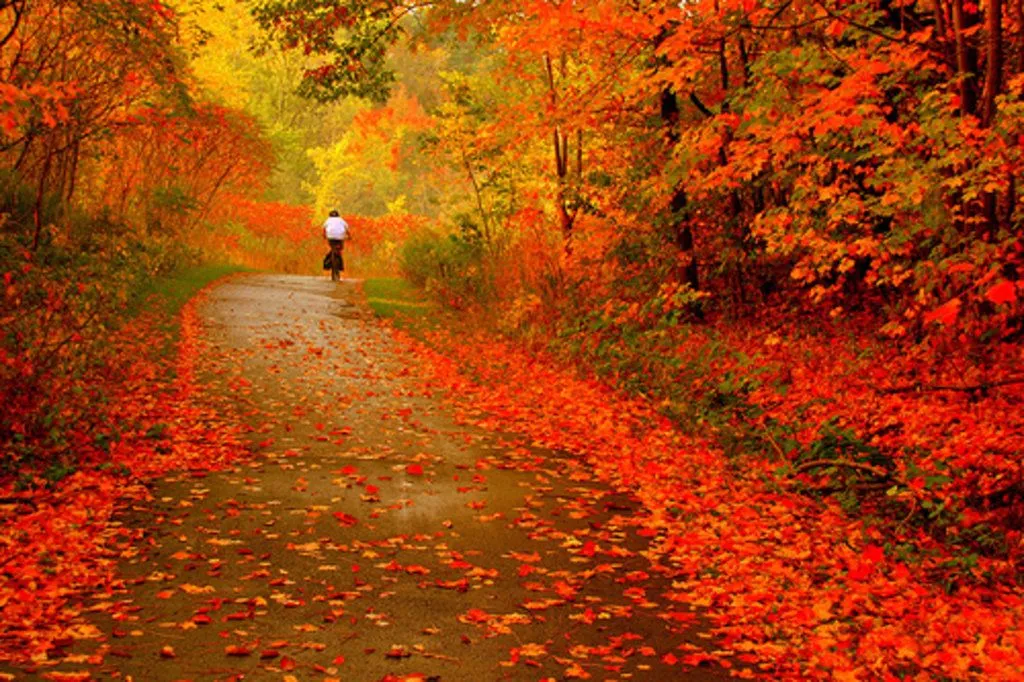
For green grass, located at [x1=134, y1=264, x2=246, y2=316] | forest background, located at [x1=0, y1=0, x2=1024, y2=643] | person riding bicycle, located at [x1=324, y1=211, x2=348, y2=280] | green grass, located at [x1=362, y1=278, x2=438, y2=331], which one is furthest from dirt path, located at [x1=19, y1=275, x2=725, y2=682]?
person riding bicycle, located at [x1=324, y1=211, x2=348, y2=280]

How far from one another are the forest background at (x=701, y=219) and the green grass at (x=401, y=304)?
65 cm

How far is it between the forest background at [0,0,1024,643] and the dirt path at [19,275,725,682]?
1.68m

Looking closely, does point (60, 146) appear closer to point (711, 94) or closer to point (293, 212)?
point (711, 94)

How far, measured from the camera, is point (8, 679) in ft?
14.1

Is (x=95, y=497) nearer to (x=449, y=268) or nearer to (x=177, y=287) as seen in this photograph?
(x=177, y=287)

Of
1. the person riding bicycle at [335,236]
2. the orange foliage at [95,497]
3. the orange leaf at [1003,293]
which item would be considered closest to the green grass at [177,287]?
the person riding bicycle at [335,236]

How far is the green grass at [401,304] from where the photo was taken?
58.0 feet

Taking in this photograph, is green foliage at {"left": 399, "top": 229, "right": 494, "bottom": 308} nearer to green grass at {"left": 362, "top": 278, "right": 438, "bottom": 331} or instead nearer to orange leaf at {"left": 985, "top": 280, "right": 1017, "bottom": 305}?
green grass at {"left": 362, "top": 278, "right": 438, "bottom": 331}

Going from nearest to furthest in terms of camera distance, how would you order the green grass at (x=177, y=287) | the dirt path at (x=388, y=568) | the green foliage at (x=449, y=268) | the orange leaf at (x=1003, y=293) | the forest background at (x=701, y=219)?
the dirt path at (x=388, y=568), the orange leaf at (x=1003, y=293), the forest background at (x=701, y=219), the green grass at (x=177, y=287), the green foliage at (x=449, y=268)

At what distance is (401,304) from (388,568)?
14.1 meters

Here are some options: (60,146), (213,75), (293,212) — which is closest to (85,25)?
(60,146)

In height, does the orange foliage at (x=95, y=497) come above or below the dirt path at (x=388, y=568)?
above

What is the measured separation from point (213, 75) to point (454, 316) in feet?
53.2

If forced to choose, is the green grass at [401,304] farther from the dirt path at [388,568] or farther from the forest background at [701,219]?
the dirt path at [388,568]
